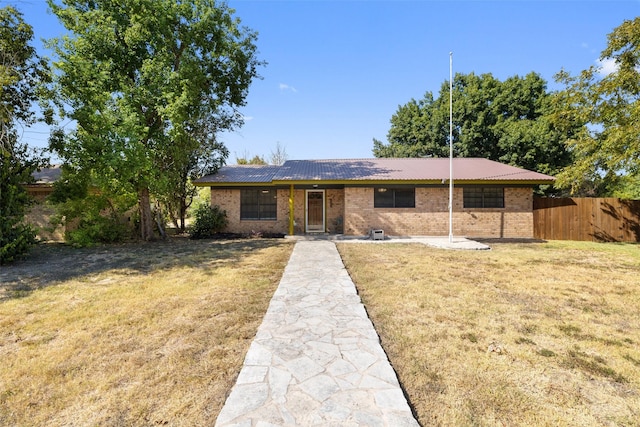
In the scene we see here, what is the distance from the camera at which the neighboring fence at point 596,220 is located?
13.2 metres

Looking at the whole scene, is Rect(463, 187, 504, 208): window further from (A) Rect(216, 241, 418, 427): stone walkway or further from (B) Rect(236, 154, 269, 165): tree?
(B) Rect(236, 154, 269, 165): tree

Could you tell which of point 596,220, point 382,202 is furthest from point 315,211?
point 596,220

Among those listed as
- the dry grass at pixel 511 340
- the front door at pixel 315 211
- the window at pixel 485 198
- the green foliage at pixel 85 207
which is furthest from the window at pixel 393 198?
the green foliage at pixel 85 207

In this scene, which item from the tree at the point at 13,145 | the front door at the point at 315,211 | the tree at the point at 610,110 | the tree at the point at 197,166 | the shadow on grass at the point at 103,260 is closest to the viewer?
the shadow on grass at the point at 103,260

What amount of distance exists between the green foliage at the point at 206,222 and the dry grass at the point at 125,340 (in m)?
6.33

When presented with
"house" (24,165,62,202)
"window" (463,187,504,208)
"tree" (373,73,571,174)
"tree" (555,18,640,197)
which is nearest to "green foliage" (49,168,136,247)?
"house" (24,165,62,202)

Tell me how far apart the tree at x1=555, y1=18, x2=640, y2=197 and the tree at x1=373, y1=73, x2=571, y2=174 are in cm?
480

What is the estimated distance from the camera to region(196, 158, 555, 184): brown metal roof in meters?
13.5

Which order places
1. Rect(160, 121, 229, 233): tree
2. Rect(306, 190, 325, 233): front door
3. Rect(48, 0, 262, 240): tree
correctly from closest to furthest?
1. Rect(48, 0, 262, 240): tree
2. Rect(306, 190, 325, 233): front door
3. Rect(160, 121, 229, 233): tree

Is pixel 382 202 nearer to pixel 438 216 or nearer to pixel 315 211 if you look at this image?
pixel 438 216

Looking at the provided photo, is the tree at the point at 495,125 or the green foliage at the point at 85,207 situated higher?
the tree at the point at 495,125

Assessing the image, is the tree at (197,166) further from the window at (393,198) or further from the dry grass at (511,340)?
the dry grass at (511,340)

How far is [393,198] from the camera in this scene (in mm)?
13992

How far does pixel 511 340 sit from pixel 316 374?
8.41 ft
